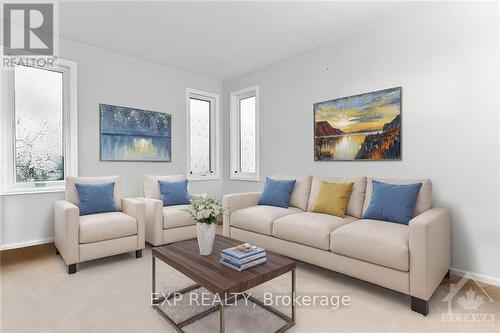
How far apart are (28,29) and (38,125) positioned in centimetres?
112

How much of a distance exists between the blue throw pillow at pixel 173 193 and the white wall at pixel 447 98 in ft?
6.64

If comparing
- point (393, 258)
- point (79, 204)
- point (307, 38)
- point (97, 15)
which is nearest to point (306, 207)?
point (393, 258)

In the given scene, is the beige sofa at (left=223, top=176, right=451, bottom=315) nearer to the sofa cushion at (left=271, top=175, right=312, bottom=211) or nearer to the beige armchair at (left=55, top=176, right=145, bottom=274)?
the sofa cushion at (left=271, top=175, right=312, bottom=211)

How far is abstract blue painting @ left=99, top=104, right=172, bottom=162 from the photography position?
381 cm

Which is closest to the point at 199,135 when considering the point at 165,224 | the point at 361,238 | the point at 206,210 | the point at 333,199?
the point at 165,224

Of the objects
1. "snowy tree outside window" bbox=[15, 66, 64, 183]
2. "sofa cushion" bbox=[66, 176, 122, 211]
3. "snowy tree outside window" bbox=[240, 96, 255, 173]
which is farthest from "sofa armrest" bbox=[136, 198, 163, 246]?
"snowy tree outside window" bbox=[240, 96, 255, 173]

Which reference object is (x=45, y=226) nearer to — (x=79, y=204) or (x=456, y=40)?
(x=79, y=204)

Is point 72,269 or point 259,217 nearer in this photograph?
point 72,269

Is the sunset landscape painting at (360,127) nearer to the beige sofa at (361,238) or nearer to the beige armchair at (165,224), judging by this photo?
the beige sofa at (361,238)

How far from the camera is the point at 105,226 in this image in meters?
2.82

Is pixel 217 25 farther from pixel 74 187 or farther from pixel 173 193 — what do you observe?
pixel 74 187

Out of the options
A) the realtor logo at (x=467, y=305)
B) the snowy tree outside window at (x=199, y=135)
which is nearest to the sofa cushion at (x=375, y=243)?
the realtor logo at (x=467, y=305)

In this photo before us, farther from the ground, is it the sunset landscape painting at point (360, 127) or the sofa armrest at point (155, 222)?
the sunset landscape painting at point (360, 127)

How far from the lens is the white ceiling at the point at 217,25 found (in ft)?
9.16
